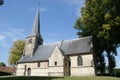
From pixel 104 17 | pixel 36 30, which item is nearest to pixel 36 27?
pixel 36 30

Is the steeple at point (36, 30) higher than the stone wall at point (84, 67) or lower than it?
higher

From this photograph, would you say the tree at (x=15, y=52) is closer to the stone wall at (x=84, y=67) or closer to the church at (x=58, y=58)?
the church at (x=58, y=58)

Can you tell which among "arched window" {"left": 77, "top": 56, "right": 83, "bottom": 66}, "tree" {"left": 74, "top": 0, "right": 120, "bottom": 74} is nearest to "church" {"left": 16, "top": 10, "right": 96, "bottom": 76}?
"arched window" {"left": 77, "top": 56, "right": 83, "bottom": 66}

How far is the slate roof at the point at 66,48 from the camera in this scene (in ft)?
109

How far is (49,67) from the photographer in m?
34.0

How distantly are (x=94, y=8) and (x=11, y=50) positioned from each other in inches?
1626

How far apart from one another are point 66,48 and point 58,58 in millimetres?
4001

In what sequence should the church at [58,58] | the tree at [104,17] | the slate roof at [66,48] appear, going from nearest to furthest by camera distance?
the tree at [104,17], the church at [58,58], the slate roof at [66,48]

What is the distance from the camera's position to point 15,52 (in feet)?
191

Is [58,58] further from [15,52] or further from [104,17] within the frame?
[15,52]

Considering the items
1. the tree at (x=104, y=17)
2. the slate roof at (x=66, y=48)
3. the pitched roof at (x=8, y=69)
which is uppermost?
the tree at (x=104, y=17)

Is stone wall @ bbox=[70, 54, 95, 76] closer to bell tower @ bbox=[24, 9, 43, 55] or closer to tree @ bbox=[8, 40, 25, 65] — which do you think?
bell tower @ bbox=[24, 9, 43, 55]

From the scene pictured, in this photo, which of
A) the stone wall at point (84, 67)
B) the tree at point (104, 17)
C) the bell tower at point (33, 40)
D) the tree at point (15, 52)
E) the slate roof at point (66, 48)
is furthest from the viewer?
the tree at point (15, 52)

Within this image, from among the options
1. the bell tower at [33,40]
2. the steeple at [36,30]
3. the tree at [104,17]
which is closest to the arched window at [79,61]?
the tree at [104,17]
